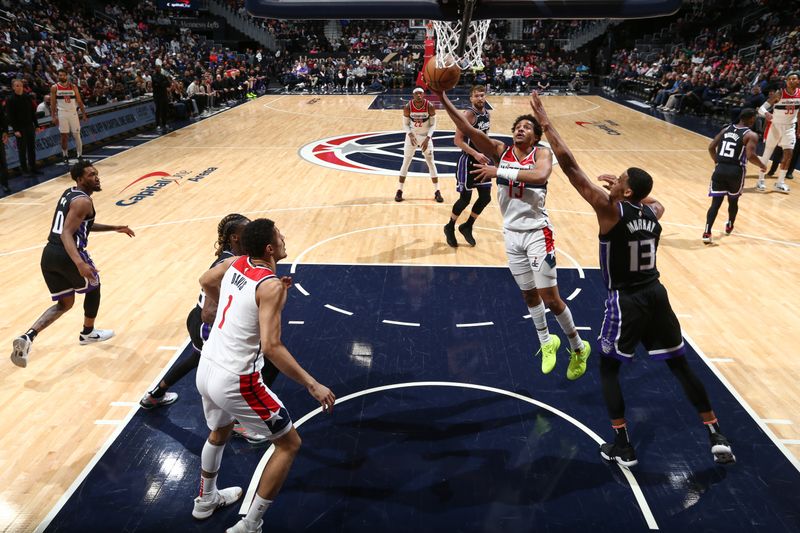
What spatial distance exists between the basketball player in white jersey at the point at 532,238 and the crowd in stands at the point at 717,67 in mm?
13086

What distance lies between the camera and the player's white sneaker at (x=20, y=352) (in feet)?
16.6

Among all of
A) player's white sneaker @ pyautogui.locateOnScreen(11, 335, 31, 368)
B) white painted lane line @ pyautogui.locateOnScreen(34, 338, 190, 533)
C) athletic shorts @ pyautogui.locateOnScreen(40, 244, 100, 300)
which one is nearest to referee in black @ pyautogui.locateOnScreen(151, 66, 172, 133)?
athletic shorts @ pyautogui.locateOnScreen(40, 244, 100, 300)

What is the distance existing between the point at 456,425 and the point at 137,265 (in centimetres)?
488

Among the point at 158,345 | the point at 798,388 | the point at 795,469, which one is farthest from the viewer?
the point at 158,345

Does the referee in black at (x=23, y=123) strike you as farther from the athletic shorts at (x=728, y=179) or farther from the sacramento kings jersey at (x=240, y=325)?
the athletic shorts at (x=728, y=179)

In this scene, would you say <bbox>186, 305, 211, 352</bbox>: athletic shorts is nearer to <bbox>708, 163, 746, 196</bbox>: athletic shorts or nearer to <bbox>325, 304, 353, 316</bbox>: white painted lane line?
<bbox>325, 304, 353, 316</bbox>: white painted lane line

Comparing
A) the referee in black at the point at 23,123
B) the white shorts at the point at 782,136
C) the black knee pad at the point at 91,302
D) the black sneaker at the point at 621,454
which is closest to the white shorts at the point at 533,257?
the black sneaker at the point at 621,454

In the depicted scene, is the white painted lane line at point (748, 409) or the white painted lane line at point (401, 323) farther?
the white painted lane line at point (401, 323)

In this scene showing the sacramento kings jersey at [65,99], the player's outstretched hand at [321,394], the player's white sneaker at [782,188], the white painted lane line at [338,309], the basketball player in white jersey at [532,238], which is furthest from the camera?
the sacramento kings jersey at [65,99]

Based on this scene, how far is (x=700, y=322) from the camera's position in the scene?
611 centimetres

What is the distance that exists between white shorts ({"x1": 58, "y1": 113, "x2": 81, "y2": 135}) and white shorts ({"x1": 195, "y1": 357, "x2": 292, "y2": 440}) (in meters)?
11.0

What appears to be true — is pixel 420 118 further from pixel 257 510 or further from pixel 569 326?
pixel 257 510

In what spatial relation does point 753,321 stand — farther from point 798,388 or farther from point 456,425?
point 456,425

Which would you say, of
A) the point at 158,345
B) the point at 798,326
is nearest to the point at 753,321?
the point at 798,326
